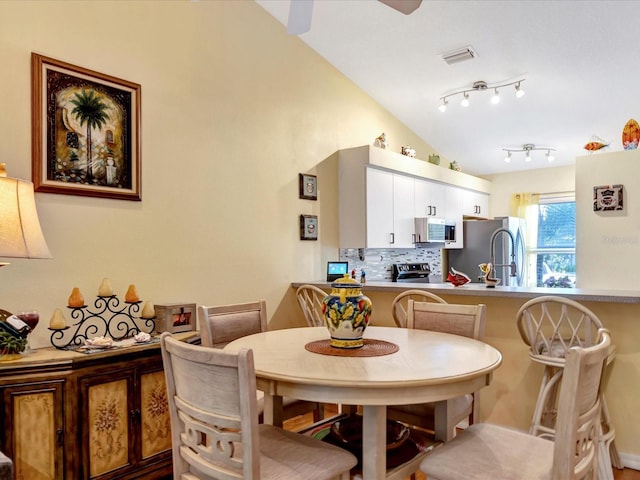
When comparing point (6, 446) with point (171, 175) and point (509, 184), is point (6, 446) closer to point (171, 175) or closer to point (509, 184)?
point (171, 175)

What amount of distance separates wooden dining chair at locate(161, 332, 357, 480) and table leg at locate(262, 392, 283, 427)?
41 cm

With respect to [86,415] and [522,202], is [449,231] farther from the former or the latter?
[86,415]

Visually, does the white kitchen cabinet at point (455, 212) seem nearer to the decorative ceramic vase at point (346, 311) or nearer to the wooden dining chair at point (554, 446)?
the decorative ceramic vase at point (346, 311)

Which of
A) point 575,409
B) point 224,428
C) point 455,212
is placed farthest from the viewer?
point 455,212

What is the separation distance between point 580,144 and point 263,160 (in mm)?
3851

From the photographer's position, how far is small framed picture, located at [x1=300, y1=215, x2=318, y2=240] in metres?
3.96

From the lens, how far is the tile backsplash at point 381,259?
4523mm

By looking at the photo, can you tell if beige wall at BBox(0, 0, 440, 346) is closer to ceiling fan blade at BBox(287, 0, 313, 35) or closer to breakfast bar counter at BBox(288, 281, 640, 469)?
breakfast bar counter at BBox(288, 281, 640, 469)

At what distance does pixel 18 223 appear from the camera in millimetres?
1840

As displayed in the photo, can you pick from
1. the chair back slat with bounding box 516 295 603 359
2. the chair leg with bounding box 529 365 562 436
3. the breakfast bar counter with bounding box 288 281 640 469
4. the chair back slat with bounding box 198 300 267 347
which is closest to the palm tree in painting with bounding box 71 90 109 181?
the chair back slat with bounding box 198 300 267 347

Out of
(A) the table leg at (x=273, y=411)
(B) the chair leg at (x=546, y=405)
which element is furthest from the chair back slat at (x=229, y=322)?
(B) the chair leg at (x=546, y=405)

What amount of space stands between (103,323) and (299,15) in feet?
6.60

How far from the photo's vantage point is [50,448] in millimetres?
1976

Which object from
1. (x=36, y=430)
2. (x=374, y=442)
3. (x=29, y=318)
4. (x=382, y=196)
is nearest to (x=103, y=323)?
(x=29, y=318)
